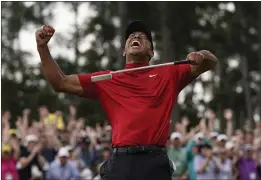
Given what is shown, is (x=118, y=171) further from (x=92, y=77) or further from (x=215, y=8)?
(x=215, y=8)

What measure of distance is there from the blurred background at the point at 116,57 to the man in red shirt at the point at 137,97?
320 inches

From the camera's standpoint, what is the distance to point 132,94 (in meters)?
5.24

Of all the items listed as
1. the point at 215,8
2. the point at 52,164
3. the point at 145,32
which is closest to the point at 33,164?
the point at 52,164

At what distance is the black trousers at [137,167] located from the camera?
5055 millimetres

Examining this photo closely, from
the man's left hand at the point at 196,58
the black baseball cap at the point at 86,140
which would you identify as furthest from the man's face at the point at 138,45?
the black baseball cap at the point at 86,140

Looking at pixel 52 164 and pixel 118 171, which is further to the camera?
pixel 52 164

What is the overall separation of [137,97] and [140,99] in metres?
0.03

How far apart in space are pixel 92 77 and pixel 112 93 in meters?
0.20

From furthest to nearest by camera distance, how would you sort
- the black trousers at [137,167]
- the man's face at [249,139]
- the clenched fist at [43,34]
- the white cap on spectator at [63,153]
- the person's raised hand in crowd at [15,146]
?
the man's face at [249,139] → the white cap on spectator at [63,153] → the person's raised hand in crowd at [15,146] → the clenched fist at [43,34] → the black trousers at [137,167]

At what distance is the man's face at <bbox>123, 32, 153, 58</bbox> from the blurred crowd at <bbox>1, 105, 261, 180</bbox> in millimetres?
7693

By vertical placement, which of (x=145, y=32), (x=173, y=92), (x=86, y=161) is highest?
(x=145, y=32)

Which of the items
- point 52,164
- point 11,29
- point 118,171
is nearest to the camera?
point 118,171

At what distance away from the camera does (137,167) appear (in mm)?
5070

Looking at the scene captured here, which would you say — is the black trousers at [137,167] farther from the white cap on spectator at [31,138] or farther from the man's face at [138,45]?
the white cap on spectator at [31,138]
